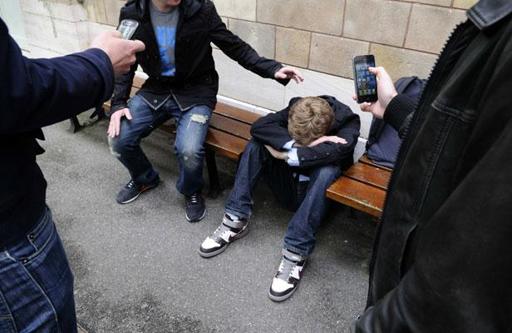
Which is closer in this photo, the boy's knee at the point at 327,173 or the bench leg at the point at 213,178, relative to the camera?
the boy's knee at the point at 327,173

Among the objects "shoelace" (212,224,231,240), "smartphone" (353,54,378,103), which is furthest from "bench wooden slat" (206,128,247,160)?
"smartphone" (353,54,378,103)

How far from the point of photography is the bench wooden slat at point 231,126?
10.3ft

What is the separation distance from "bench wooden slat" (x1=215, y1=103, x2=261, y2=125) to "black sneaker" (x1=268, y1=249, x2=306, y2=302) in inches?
48.6

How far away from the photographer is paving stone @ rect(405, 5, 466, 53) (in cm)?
251

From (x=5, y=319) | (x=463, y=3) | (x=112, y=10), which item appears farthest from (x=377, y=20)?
(x=112, y=10)

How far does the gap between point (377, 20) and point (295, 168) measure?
1147 millimetres

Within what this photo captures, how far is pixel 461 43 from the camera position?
84cm

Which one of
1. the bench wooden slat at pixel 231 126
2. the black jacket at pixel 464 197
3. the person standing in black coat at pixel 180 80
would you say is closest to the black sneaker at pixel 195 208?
the person standing in black coat at pixel 180 80

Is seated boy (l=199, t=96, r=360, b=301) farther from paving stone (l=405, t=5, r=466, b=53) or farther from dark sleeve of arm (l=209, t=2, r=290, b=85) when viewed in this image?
paving stone (l=405, t=5, r=466, b=53)

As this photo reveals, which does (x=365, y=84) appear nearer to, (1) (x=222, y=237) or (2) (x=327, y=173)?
(2) (x=327, y=173)

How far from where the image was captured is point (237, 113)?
11.5ft

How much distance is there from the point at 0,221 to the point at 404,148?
114 cm

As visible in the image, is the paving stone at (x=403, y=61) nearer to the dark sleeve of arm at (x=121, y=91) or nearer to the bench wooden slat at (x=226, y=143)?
the bench wooden slat at (x=226, y=143)

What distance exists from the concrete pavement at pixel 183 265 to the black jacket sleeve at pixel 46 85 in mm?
1491
